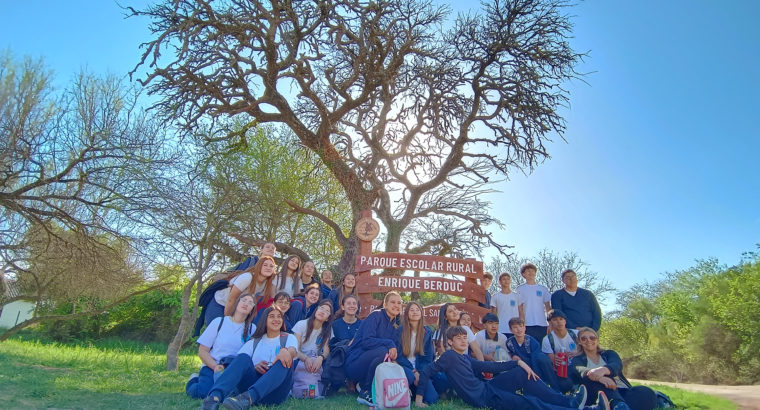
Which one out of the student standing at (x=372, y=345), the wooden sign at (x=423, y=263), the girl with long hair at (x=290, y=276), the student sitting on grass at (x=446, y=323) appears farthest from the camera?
the wooden sign at (x=423, y=263)

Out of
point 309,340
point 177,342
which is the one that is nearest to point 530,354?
point 309,340

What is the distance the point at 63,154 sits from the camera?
27.5 ft

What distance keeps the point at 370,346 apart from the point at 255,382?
4.54 ft

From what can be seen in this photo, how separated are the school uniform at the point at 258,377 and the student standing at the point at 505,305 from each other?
389cm

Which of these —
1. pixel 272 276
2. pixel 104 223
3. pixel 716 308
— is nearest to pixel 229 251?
pixel 104 223

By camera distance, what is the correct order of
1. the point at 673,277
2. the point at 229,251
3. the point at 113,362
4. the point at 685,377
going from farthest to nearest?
the point at 673,277 < the point at 685,377 < the point at 229,251 < the point at 113,362

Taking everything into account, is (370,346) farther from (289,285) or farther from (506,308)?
(506,308)

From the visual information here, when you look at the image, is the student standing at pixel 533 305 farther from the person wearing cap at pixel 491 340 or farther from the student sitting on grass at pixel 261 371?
the student sitting on grass at pixel 261 371

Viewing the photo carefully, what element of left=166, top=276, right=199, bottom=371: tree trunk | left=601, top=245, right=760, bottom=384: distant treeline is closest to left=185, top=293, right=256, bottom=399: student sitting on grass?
left=166, top=276, right=199, bottom=371: tree trunk

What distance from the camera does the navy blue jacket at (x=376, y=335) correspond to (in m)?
5.11

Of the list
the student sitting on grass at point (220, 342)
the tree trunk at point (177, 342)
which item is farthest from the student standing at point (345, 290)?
the tree trunk at point (177, 342)

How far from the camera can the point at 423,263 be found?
350 inches

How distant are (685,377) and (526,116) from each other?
63.9ft

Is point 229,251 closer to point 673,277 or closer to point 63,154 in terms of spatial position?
point 63,154
